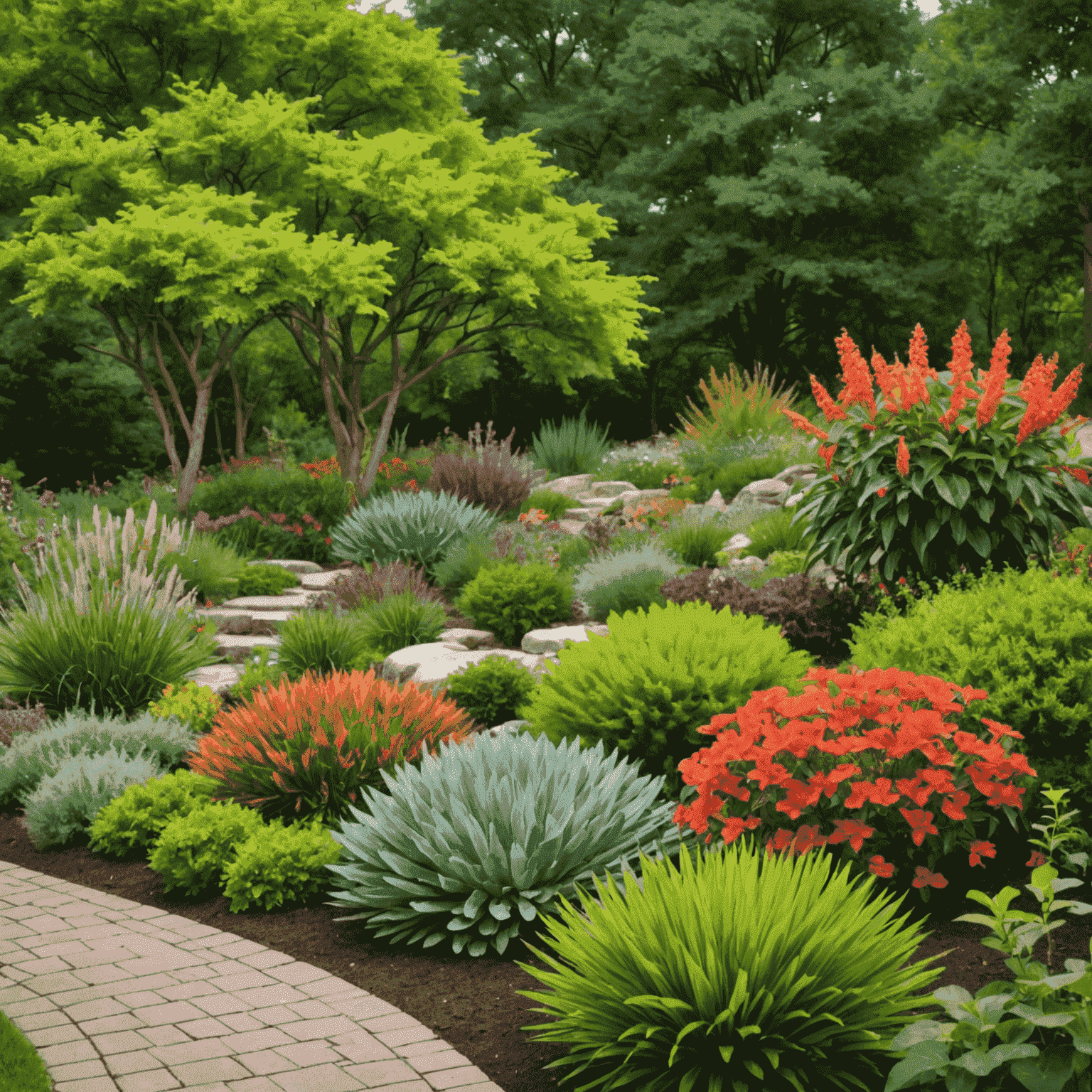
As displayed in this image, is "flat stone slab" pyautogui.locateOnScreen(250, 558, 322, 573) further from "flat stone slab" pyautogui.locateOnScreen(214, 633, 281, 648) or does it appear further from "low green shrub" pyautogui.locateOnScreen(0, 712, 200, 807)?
"low green shrub" pyautogui.locateOnScreen(0, 712, 200, 807)

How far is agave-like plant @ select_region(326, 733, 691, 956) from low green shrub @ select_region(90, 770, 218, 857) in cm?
127

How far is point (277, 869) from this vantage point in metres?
4.43

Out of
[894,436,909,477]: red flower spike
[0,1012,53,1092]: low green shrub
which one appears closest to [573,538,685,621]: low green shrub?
[894,436,909,477]: red flower spike

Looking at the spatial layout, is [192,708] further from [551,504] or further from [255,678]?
[551,504]

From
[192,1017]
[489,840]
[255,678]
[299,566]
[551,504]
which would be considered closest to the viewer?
[192,1017]

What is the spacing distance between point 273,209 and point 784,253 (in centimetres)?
1196

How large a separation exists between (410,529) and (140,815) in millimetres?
6434

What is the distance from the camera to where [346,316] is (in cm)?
1502

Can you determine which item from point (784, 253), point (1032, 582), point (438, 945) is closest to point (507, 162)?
point (784, 253)

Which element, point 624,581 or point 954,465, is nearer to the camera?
point 954,465

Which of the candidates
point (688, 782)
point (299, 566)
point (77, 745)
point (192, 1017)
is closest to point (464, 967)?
point (192, 1017)

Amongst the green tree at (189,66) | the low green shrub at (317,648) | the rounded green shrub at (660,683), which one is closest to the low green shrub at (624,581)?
the low green shrub at (317,648)

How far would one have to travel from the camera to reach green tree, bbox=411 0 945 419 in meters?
21.7

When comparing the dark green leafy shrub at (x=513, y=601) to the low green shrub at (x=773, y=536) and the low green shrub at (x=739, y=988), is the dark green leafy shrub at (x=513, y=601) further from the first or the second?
the low green shrub at (x=739, y=988)
